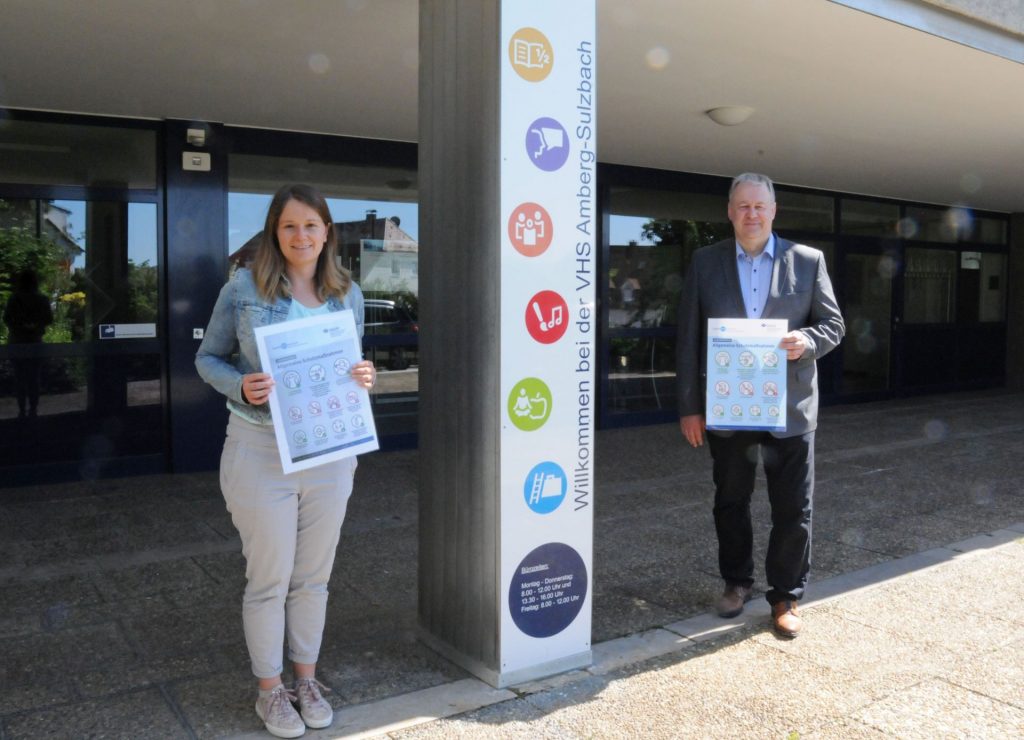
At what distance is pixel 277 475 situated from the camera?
3.18 metres

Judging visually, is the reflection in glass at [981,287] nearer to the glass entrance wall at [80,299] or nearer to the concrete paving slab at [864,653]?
the concrete paving slab at [864,653]

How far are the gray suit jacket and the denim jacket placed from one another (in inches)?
72.0

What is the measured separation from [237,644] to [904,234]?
1287 cm

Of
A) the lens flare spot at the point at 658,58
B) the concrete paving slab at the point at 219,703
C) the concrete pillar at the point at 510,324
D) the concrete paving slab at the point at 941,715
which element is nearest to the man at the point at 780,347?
the concrete paving slab at the point at 941,715

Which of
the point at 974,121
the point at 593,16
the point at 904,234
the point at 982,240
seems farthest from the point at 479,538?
the point at 982,240

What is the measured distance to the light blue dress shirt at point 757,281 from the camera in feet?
14.1

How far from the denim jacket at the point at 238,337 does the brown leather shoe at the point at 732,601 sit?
2401mm

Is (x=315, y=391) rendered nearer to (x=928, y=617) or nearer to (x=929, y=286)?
(x=928, y=617)

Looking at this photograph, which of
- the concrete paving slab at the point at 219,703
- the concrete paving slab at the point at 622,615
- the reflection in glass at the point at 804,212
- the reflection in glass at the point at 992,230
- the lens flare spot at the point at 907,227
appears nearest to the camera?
the concrete paving slab at the point at 219,703

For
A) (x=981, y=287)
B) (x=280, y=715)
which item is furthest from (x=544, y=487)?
(x=981, y=287)

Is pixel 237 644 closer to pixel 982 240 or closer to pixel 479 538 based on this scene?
pixel 479 538

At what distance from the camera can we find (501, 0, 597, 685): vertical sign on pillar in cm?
350

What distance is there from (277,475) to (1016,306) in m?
16.1

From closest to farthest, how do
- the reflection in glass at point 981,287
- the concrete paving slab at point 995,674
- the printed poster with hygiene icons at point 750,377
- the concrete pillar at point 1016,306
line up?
the concrete paving slab at point 995,674, the printed poster with hygiene icons at point 750,377, the reflection in glass at point 981,287, the concrete pillar at point 1016,306
